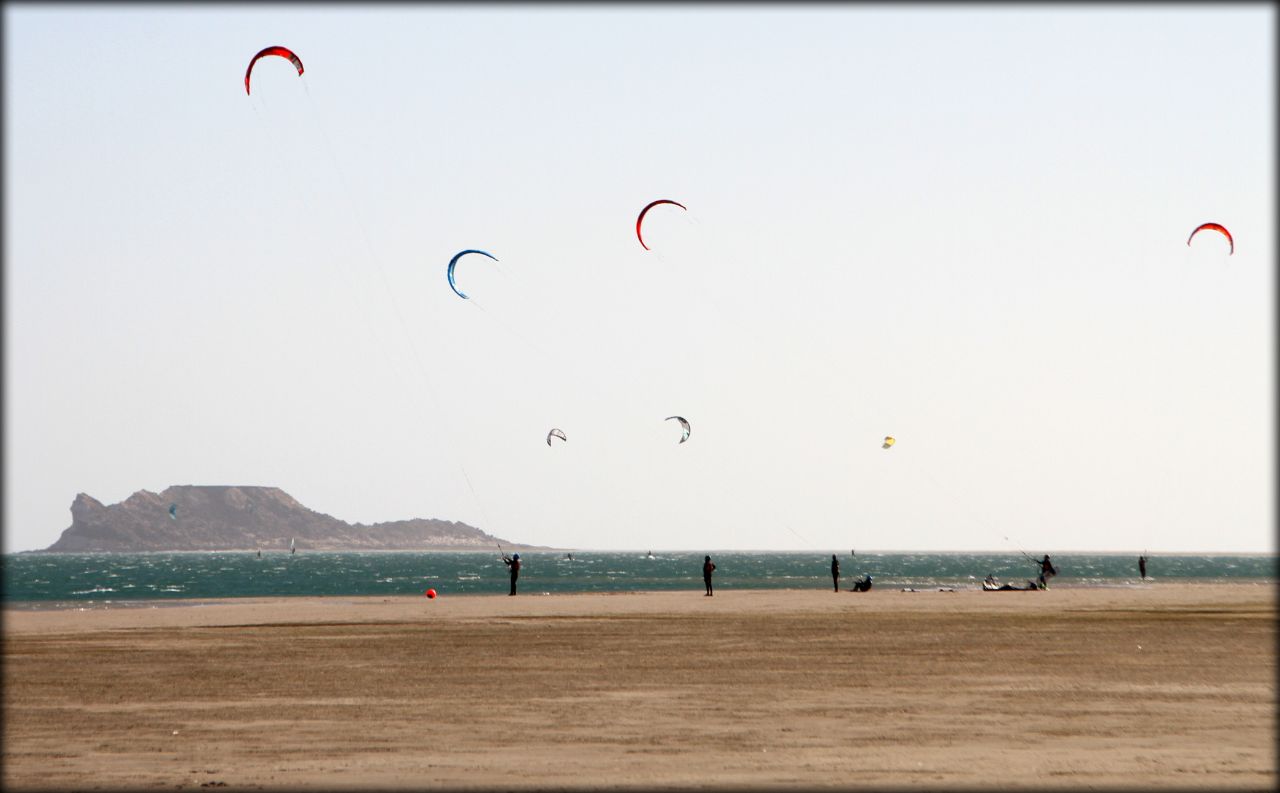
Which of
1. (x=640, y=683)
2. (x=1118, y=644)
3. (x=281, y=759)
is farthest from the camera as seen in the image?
(x=1118, y=644)

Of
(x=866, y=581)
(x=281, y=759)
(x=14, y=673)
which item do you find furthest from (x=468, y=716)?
(x=866, y=581)

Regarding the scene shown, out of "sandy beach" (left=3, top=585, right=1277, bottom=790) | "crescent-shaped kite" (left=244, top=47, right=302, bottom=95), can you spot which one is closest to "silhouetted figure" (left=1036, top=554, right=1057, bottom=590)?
"sandy beach" (left=3, top=585, right=1277, bottom=790)

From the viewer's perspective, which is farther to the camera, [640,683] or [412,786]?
[640,683]

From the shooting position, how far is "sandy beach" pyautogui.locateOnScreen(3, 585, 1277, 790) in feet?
35.6

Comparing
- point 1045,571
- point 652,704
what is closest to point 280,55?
point 652,704

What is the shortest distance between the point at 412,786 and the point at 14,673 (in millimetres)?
9908

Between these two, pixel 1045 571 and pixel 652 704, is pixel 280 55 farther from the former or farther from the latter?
pixel 1045 571

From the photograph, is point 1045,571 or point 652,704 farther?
point 1045,571

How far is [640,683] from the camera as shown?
16031 millimetres

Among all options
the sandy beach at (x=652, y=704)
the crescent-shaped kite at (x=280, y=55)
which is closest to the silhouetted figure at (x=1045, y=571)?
the sandy beach at (x=652, y=704)

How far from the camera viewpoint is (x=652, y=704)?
14.3 metres

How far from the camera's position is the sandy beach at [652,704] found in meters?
10.9

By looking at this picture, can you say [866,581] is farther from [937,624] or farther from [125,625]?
[125,625]

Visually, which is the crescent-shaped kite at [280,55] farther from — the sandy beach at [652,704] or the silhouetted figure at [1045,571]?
the silhouetted figure at [1045,571]
